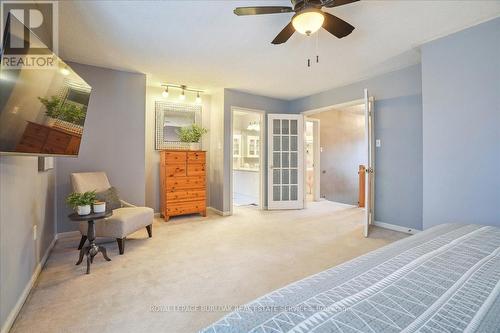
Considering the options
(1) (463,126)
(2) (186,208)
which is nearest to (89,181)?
(2) (186,208)

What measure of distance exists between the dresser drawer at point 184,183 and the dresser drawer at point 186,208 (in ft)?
0.92

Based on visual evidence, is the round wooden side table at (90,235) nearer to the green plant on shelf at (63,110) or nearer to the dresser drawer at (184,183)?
the green plant on shelf at (63,110)

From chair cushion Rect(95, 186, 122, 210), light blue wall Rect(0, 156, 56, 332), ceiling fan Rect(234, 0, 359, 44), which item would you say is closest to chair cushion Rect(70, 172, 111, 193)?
chair cushion Rect(95, 186, 122, 210)

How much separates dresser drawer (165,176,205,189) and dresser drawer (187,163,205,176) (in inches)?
2.9

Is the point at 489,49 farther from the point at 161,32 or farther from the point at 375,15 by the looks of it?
the point at 161,32

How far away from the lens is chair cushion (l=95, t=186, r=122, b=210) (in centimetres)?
294

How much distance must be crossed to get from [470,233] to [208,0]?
8.97 feet

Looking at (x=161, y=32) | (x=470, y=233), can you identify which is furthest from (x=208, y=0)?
(x=470, y=233)

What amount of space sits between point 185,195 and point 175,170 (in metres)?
0.49

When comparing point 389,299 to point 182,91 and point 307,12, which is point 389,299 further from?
point 182,91

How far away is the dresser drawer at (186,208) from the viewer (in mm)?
4159

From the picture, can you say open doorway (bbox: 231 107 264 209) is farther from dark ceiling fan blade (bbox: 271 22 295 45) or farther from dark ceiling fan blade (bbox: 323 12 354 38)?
dark ceiling fan blade (bbox: 323 12 354 38)

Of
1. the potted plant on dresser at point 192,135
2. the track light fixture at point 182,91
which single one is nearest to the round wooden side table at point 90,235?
the potted plant on dresser at point 192,135

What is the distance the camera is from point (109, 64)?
3426 millimetres
